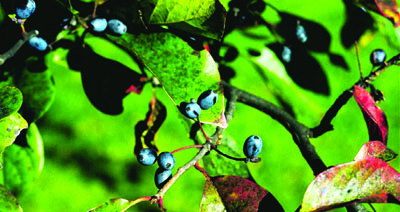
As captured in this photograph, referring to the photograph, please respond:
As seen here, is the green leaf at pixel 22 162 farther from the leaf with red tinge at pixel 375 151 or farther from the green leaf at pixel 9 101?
the leaf with red tinge at pixel 375 151

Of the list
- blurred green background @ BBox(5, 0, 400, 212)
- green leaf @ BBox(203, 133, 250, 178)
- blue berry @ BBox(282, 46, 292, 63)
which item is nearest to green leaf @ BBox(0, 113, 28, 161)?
green leaf @ BBox(203, 133, 250, 178)

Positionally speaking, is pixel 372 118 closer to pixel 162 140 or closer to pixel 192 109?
pixel 192 109

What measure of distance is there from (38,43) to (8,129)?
0.26m

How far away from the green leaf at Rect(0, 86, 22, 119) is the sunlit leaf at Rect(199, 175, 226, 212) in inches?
13.0

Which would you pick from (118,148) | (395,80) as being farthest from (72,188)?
(395,80)

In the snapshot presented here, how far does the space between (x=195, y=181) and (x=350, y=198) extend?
73cm

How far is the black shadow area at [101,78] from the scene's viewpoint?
3.24 feet

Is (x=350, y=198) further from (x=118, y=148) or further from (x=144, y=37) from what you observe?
(x=118, y=148)

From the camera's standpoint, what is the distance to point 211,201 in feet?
2.04

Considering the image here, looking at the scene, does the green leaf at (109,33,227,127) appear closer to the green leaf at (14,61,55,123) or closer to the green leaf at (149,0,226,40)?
the green leaf at (149,0,226,40)

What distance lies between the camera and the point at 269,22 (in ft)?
3.96

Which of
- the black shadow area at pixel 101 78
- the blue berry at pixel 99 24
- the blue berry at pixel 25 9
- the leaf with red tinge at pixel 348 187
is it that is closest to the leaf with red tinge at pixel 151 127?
the black shadow area at pixel 101 78

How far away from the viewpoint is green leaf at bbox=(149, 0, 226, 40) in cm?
62

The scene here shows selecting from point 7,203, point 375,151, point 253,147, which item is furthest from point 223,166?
point 7,203
